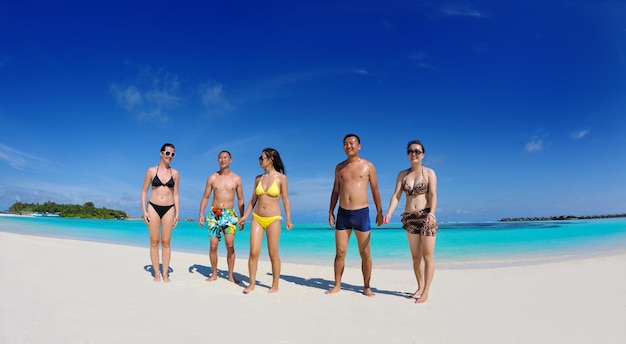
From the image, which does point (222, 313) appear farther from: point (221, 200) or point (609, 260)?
point (609, 260)

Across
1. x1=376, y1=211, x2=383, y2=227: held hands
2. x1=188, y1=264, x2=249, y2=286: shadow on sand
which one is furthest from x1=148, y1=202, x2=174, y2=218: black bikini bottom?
x1=376, y1=211, x2=383, y2=227: held hands

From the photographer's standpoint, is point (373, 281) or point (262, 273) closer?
point (373, 281)

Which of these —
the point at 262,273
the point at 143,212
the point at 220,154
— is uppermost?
the point at 220,154

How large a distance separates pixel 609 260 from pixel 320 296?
8.06 m

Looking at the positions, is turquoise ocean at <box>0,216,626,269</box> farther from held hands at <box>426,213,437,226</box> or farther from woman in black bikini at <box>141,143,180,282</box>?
held hands at <box>426,213,437,226</box>

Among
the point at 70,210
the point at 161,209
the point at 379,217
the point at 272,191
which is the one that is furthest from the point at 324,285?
the point at 70,210

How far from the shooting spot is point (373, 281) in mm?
7062

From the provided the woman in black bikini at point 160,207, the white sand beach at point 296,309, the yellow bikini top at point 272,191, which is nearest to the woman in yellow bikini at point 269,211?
the yellow bikini top at point 272,191

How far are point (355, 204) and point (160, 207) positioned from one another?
3444 millimetres

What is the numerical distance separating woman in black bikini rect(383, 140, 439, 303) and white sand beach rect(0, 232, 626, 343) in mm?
509

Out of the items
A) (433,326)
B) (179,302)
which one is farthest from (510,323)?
(179,302)

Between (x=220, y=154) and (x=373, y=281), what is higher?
(x=220, y=154)

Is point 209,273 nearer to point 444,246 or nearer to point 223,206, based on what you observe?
point 223,206

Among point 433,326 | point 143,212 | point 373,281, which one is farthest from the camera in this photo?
point 373,281
